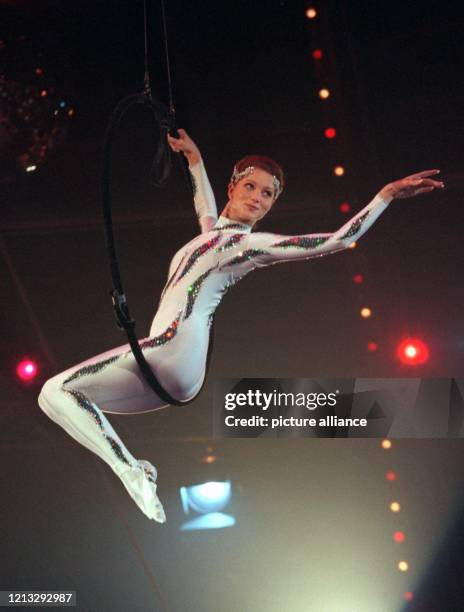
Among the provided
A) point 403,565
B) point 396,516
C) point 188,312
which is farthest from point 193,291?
point 403,565

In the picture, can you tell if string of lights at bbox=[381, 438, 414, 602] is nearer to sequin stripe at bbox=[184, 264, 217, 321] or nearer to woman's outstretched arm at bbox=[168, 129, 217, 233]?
sequin stripe at bbox=[184, 264, 217, 321]

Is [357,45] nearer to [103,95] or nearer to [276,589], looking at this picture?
[103,95]

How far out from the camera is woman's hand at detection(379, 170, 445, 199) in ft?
8.18

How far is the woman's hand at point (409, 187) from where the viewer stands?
2.49 metres

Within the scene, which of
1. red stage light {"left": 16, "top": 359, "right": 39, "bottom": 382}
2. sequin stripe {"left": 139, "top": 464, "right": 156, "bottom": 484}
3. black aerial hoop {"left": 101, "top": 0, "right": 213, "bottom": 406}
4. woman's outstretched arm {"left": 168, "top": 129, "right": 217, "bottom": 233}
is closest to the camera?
black aerial hoop {"left": 101, "top": 0, "right": 213, "bottom": 406}

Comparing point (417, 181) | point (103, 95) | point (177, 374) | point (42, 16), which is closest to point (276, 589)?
point (177, 374)

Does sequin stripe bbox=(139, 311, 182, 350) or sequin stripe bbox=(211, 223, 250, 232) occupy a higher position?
sequin stripe bbox=(211, 223, 250, 232)

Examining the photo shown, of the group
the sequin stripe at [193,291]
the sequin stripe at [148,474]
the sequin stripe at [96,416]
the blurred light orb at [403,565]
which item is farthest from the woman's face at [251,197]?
the blurred light orb at [403,565]

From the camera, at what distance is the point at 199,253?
262 centimetres

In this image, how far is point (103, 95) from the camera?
2.85 meters

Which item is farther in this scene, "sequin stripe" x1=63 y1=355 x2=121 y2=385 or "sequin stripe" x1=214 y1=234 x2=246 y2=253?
"sequin stripe" x1=214 y1=234 x2=246 y2=253

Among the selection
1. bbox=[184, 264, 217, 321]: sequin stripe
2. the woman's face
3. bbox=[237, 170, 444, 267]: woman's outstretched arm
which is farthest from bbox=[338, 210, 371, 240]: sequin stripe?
bbox=[184, 264, 217, 321]: sequin stripe

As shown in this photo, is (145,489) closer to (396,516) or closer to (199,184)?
(396,516)

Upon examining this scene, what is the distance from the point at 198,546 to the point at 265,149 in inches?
54.5
